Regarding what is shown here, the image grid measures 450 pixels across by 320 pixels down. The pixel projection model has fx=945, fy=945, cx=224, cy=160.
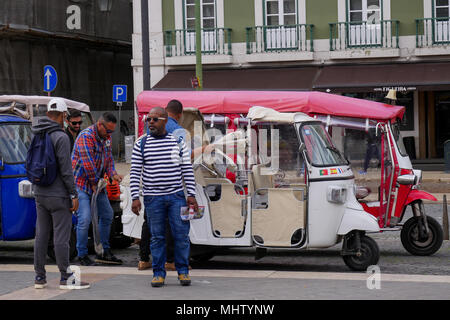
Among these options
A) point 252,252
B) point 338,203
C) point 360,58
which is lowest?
point 252,252

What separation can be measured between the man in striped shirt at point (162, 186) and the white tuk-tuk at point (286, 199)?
138cm

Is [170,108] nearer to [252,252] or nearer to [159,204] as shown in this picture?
[159,204]

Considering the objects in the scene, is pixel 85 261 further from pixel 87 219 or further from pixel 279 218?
pixel 279 218

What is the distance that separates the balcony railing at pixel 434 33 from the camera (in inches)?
1205

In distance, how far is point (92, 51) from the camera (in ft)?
129

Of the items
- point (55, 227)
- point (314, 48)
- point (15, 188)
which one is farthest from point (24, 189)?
point (314, 48)

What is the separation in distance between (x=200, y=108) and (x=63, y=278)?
3536 millimetres

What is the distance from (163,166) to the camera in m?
8.81

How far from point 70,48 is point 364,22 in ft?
41.4

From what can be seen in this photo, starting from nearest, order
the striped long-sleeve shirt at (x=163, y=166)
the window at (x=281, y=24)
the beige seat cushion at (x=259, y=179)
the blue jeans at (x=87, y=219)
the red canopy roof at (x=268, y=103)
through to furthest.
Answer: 1. the striped long-sleeve shirt at (x=163, y=166)
2. the beige seat cushion at (x=259, y=179)
3. the blue jeans at (x=87, y=219)
4. the red canopy roof at (x=268, y=103)
5. the window at (x=281, y=24)

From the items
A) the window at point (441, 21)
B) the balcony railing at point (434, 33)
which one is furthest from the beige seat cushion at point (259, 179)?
the window at point (441, 21)

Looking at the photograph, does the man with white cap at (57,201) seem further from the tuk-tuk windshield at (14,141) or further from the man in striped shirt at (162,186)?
the tuk-tuk windshield at (14,141)

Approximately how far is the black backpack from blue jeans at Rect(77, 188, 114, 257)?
200 cm

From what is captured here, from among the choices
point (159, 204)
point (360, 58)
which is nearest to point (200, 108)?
point (159, 204)
